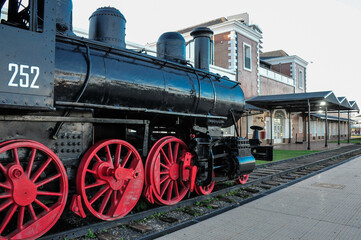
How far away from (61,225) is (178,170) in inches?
84.3

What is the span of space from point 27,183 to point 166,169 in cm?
245

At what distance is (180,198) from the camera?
505 cm

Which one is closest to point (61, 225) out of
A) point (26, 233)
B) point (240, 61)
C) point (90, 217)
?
point (90, 217)

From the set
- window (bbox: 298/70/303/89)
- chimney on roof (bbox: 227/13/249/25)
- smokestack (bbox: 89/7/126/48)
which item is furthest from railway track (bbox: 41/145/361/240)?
window (bbox: 298/70/303/89)

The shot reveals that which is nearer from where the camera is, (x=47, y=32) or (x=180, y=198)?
(x=47, y=32)

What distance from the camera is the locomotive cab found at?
264 cm

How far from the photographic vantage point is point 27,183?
3.00 meters

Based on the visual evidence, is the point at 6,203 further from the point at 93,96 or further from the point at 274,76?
the point at 274,76

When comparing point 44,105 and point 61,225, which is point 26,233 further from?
point 44,105

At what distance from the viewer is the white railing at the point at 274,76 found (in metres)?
24.6

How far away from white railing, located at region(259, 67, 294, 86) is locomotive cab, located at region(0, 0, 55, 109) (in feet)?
74.9

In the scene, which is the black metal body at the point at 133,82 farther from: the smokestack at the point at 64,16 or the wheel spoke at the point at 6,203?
the wheel spoke at the point at 6,203

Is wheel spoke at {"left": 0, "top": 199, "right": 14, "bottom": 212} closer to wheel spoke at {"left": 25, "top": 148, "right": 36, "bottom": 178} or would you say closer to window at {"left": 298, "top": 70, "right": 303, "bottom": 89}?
wheel spoke at {"left": 25, "top": 148, "right": 36, "bottom": 178}

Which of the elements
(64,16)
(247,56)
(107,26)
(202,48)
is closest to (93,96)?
(64,16)
